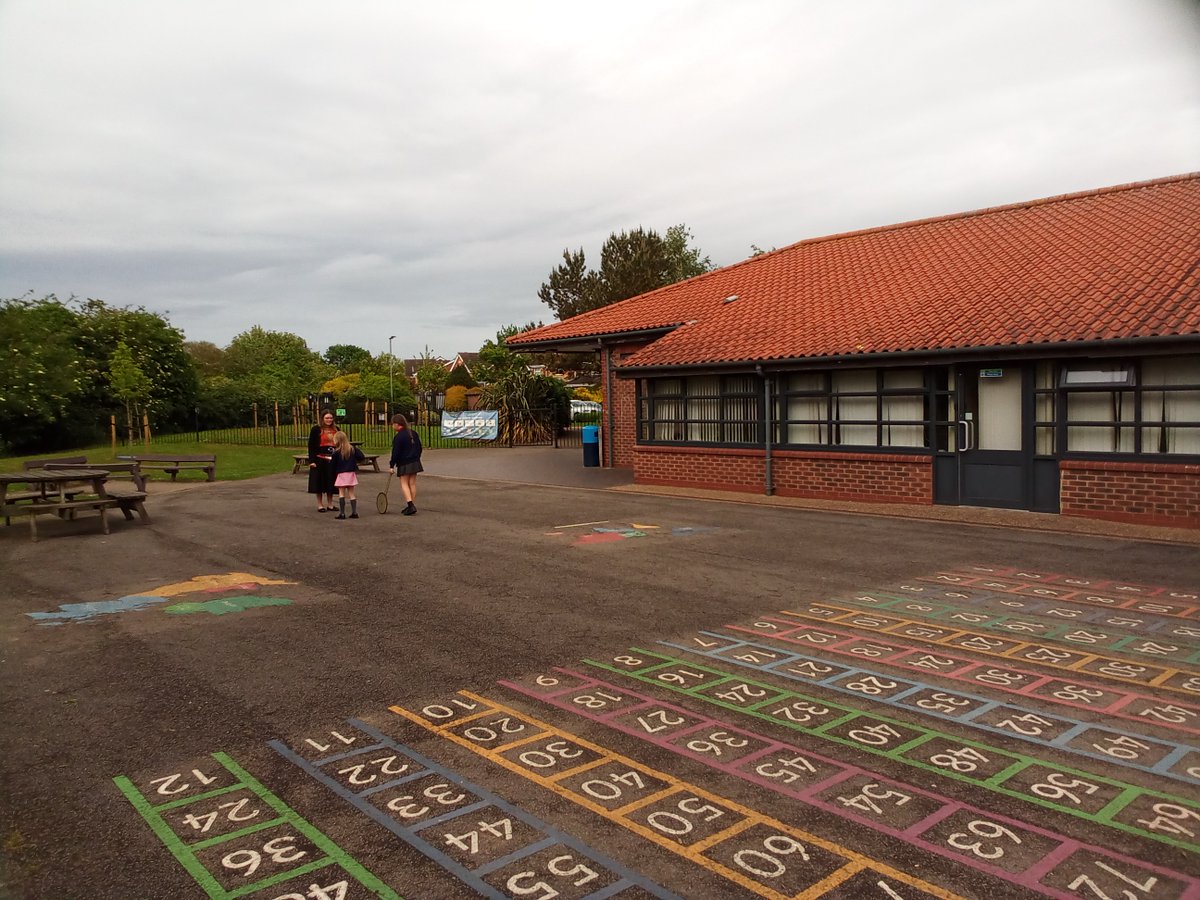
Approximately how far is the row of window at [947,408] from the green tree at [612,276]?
1250 inches

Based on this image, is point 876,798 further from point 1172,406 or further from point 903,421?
point 903,421

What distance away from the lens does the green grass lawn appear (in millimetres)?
22312

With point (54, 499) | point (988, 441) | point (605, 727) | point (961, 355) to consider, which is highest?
point (961, 355)

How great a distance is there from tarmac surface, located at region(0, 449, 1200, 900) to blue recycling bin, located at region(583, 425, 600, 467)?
13.2 metres

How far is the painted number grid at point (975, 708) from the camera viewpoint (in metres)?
4.23

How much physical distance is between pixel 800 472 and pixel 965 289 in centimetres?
462

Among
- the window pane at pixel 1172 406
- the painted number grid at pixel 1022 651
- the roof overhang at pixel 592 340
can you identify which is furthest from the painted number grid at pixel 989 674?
the roof overhang at pixel 592 340

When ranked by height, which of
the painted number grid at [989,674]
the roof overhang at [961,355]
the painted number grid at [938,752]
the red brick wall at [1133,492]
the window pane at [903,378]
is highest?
the roof overhang at [961,355]

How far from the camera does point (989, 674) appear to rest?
5.53 m

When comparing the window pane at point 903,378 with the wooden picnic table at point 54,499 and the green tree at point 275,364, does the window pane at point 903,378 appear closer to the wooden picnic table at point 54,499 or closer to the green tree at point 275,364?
the wooden picnic table at point 54,499

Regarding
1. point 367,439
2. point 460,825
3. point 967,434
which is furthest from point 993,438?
point 367,439

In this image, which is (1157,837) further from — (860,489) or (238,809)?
(860,489)

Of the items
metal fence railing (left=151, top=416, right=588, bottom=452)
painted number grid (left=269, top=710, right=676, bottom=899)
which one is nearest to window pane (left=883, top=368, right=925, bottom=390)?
painted number grid (left=269, top=710, right=676, bottom=899)

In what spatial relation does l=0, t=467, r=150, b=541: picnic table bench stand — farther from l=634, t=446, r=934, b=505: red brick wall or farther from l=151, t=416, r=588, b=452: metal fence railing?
l=151, t=416, r=588, b=452: metal fence railing
